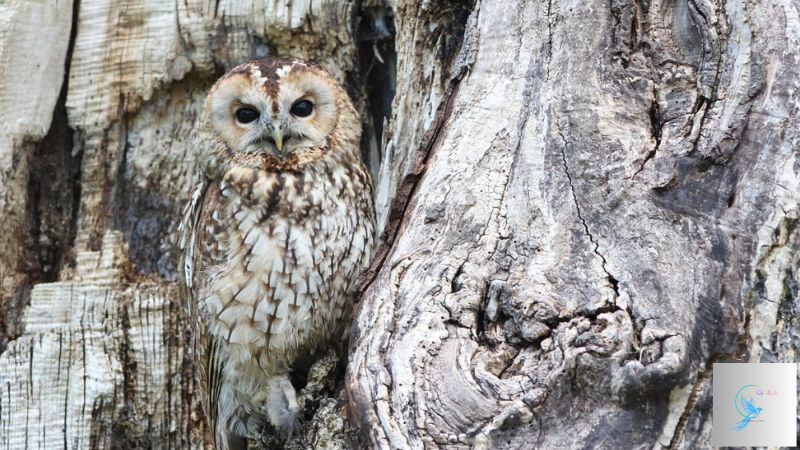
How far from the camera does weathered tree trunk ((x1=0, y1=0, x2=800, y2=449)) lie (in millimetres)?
1792

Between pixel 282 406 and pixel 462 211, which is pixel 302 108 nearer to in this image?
pixel 462 211

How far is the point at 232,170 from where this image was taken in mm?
2584

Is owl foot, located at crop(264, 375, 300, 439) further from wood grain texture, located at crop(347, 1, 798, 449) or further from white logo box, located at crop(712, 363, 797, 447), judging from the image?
white logo box, located at crop(712, 363, 797, 447)

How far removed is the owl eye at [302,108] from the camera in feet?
8.46

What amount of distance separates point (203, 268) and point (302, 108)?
0.51 meters

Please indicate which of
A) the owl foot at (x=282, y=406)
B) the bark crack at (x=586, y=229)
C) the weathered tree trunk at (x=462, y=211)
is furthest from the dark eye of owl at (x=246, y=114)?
the bark crack at (x=586, y=229)

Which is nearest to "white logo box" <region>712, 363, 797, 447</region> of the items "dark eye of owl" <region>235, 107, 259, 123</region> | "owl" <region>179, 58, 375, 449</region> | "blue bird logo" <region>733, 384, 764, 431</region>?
"blue bird logo" <region>733, 384, 764, 431</region>

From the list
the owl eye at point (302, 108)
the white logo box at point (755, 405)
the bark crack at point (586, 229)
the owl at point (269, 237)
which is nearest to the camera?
the white logo box at point (755, 405)

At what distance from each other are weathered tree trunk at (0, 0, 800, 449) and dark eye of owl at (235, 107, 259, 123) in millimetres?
434

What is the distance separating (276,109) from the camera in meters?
2.51

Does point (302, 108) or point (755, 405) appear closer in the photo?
point (755, 405)

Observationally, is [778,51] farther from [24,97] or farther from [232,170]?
[24,97]

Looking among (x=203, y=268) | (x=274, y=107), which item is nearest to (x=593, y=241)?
(x=274, y=107)

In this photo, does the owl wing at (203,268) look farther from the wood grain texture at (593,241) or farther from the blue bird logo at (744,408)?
the blue bird logo at (744,408)
